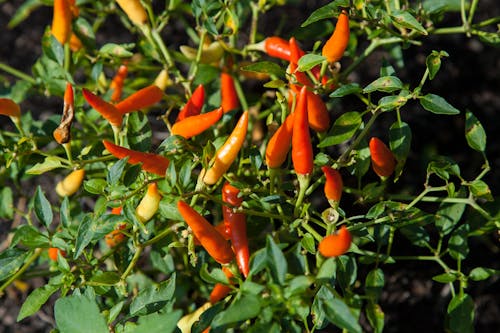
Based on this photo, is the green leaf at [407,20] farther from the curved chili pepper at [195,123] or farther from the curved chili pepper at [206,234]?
the curved chili pepper at [206,234]

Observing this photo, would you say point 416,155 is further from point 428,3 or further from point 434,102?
point 434,102

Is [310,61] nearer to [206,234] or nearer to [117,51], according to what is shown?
[206,234]

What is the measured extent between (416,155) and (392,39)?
1.12 m

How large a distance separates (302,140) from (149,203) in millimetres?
430

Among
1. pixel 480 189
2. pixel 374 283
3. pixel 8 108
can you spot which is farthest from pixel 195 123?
pixel 480 189

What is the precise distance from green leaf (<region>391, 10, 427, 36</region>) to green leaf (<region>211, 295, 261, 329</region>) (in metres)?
0.81

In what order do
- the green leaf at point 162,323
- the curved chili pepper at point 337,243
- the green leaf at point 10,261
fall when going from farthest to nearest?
the green leaf at point 10,261
the curved chili pepper at point 337,243
the green leaf at point 162,323

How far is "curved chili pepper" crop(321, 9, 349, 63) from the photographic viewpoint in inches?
69.6

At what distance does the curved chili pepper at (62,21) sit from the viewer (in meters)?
2.12

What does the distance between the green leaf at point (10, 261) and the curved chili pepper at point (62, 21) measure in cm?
74

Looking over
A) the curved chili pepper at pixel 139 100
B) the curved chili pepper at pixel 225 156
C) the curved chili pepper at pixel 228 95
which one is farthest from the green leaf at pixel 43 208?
the curved chili pepper at pixel 228 95

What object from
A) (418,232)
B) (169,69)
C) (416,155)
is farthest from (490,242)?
(169,69)

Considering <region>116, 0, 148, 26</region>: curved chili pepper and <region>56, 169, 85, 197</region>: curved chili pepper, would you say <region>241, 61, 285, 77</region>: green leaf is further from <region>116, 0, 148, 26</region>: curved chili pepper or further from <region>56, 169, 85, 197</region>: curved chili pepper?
<region>56, 169, 85, 197</region>: curved chili pepper

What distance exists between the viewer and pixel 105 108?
1.82 metres
